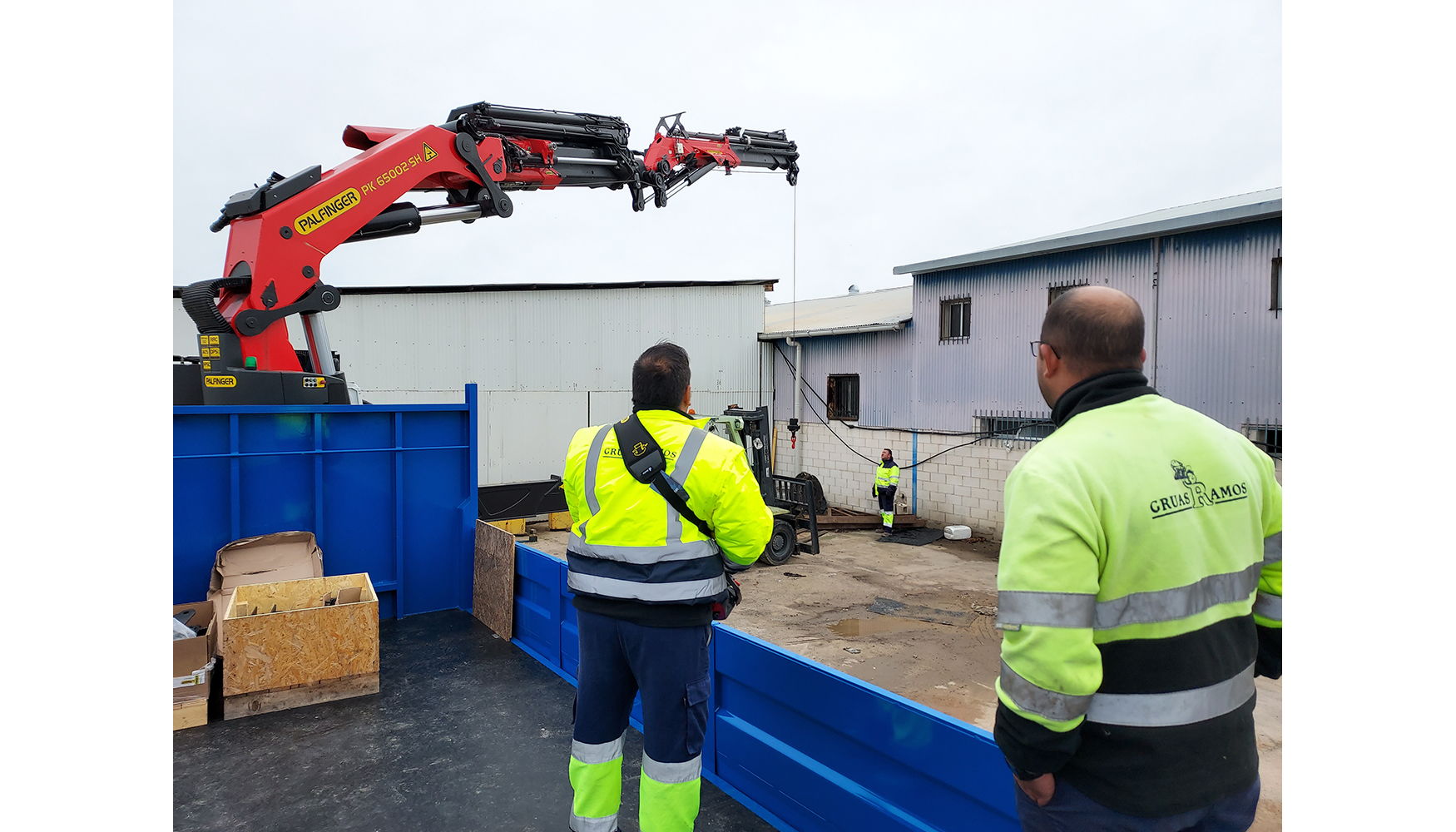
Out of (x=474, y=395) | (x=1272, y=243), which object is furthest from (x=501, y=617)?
(x=1272, y=243)

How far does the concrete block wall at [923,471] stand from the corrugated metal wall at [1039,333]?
42cm

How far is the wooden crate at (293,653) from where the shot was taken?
4.50m

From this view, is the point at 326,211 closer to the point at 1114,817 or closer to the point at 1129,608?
the point at 1129,608

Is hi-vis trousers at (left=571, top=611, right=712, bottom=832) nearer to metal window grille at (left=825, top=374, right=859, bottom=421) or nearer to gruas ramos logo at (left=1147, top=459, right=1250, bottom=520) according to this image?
gruas ramos logo at (left=1147, top=459, right=1250, bottom=520)

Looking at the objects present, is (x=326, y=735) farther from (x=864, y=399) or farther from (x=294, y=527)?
(x=864, y=399)

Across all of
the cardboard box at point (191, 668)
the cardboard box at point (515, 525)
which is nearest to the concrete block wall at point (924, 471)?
the cardboard box at point (515, 525)

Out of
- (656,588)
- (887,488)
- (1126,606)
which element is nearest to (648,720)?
(656,588)

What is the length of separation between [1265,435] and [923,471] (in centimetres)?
552

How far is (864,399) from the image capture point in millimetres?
15203

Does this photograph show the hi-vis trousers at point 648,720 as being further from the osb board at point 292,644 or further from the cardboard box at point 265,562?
the cardboard box at point 265,562

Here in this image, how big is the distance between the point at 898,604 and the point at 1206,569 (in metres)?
7.36

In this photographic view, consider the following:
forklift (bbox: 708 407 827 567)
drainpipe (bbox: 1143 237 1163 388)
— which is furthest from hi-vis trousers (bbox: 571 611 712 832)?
drainpipe (bbox: 1143 237 1163 388)

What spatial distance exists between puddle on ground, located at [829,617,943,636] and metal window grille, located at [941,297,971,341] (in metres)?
6.69

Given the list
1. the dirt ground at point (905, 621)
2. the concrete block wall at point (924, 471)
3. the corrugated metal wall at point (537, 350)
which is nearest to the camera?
the dirt ground at point (905, 621)
